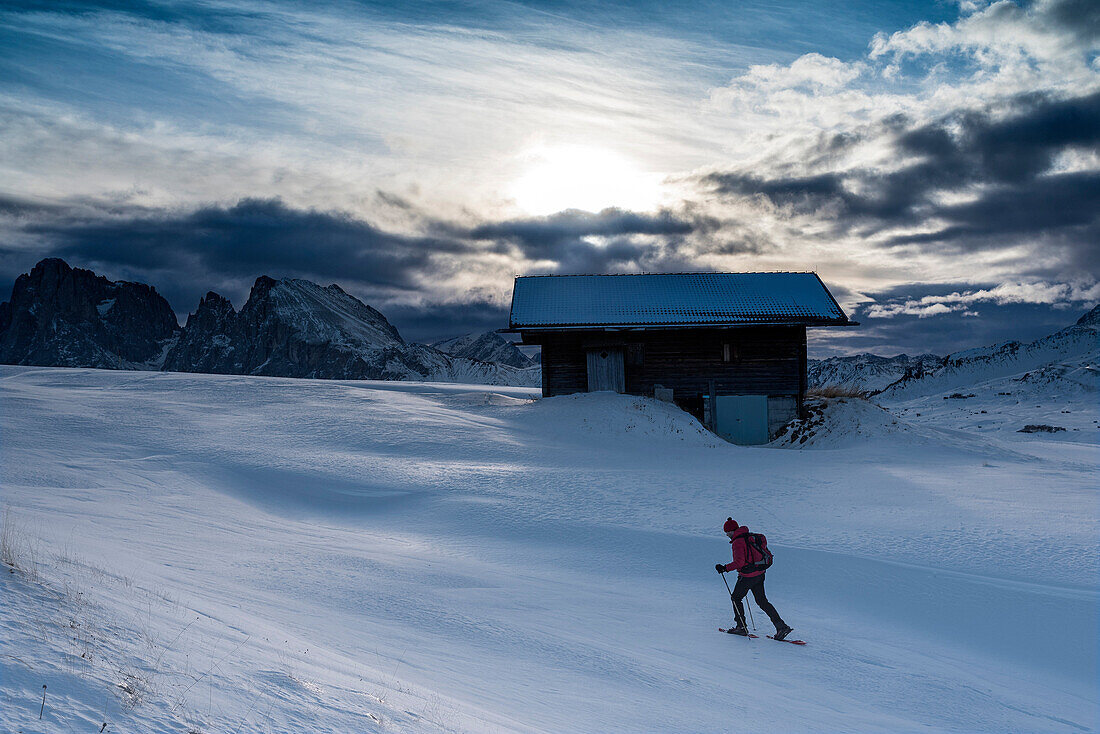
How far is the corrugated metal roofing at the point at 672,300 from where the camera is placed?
26.8 metres

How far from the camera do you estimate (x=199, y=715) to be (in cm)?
362

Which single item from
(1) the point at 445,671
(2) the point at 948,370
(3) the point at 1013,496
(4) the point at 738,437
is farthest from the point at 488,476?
(2) the point at 948,370

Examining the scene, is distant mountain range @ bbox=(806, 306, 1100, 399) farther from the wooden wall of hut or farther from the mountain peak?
the wooden wall of hut

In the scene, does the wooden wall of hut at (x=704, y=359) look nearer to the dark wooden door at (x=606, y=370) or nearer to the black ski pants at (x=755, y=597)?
the dark wooden door at (x=606, y=370)

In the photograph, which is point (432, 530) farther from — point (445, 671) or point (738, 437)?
point (738, 437)

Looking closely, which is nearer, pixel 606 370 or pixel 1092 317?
pixel 606 370

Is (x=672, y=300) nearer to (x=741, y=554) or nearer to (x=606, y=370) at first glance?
(x=606, y=370)

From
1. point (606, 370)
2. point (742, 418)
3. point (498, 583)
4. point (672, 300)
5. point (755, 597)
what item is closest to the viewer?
point (755, 597)

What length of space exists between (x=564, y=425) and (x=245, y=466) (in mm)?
11431

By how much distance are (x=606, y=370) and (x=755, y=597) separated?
1933 centimetres

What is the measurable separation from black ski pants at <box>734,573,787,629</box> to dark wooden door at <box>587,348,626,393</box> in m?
19.0

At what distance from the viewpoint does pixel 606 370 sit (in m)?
27.0

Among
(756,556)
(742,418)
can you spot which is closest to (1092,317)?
(742,418)

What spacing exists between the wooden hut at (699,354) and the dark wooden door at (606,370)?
4 centimetres
